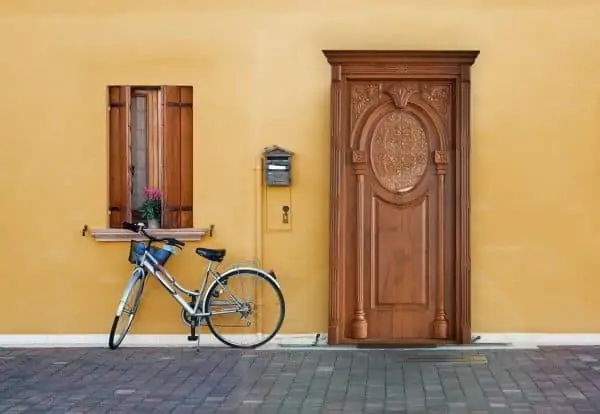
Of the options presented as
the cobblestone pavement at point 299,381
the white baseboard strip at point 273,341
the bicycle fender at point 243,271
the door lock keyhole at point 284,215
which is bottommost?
the cobblestone pavement at point 299,381

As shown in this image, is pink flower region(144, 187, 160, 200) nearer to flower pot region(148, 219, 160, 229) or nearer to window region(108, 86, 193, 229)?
window region(108, 86, 193, 229)

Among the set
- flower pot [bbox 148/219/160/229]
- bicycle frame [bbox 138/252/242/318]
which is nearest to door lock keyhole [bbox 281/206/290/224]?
bicycle frame [bbox 138/252/242/318]

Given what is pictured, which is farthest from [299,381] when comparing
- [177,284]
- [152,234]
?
[152,234]

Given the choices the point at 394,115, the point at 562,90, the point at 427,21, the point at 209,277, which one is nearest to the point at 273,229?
the point at 209,277

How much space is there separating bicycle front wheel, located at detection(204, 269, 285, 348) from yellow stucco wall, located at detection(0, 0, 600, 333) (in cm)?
20

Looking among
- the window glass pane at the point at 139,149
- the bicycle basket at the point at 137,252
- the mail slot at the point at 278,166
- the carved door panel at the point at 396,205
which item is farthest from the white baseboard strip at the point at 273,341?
the mail slot at the point at 278,166

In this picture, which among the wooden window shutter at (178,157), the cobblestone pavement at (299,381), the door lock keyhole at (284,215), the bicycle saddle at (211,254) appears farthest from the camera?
the wooden window shutter at (178,157)

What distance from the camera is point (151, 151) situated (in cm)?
994

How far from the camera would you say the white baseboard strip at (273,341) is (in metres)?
Answer: 9.72

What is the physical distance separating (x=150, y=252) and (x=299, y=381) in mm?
2236

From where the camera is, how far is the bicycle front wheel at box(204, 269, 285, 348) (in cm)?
970

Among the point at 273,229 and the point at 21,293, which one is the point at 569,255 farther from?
the point at 21,293

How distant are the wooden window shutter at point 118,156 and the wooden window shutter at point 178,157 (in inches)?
15.3

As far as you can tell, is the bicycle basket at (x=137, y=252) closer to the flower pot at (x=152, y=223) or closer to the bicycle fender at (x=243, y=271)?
the flower pot at (x=152, y=223)
